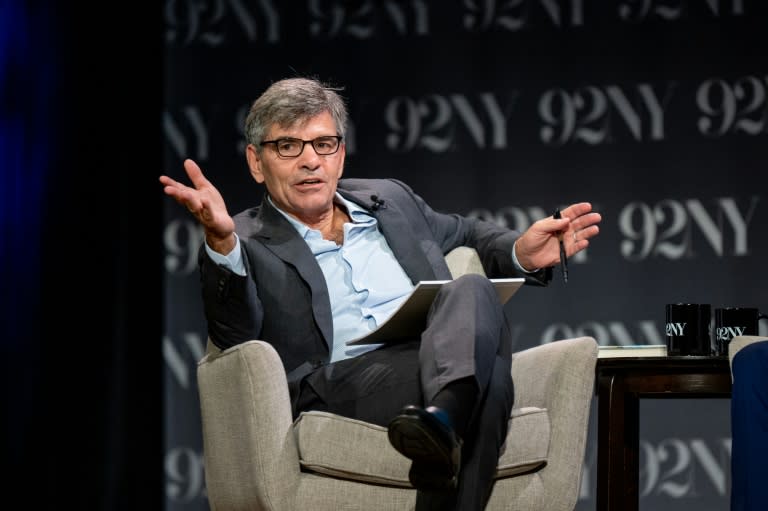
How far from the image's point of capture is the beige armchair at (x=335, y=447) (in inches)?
87.8

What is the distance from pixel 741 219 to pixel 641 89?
605 mm

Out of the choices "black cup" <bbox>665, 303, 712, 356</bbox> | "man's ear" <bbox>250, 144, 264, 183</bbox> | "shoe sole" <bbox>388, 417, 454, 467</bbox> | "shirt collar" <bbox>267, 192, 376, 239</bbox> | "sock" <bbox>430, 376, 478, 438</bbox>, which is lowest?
"shoe sole" <bbox>388, 417, 454, 467</bbox>

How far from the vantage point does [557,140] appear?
4.12 metres

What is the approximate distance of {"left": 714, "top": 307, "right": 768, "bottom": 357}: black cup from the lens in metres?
2.57

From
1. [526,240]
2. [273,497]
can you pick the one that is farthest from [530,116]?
[273,497]

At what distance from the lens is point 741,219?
401 centimetres

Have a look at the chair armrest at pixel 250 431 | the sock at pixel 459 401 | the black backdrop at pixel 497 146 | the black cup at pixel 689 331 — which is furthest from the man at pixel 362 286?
the black backdrop at pixel 497 146

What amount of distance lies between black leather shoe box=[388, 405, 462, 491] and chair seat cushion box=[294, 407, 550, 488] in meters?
0.20

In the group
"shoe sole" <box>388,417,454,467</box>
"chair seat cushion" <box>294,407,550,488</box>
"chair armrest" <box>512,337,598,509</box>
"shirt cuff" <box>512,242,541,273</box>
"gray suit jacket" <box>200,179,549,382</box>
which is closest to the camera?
"shoe sole" <box>388,417,454,467</box>

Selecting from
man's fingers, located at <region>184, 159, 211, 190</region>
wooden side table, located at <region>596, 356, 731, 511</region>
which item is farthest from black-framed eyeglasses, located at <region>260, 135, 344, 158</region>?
wooden side table, located at <region>596, 356, 731, 511</region>

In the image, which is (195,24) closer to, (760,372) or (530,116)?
(530,116)

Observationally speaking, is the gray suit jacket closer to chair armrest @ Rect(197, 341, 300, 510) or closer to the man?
the man

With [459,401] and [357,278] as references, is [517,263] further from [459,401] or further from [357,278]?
[459,401]

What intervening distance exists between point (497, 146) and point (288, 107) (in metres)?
1.54
